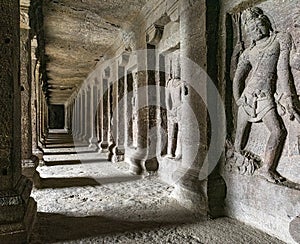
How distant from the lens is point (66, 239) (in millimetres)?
2764

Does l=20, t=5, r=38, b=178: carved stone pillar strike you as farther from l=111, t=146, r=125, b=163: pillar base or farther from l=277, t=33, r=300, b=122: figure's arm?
l=277, t=33, r=300, b=122: figure's arm

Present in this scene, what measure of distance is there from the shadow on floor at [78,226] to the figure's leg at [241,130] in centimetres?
105

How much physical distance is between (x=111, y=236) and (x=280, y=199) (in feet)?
5.42

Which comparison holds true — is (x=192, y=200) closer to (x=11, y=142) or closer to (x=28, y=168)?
(x=11, y=142)

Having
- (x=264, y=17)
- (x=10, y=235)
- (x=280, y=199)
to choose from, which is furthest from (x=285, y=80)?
(x=10, y=235)

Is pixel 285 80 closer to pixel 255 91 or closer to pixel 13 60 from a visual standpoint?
pixel 255 91

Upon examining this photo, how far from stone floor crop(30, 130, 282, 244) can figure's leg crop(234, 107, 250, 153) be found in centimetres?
86

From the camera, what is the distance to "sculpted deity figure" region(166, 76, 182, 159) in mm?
5255

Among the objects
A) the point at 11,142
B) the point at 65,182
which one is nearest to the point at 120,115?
the point at 65,182

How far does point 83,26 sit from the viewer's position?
275 inches

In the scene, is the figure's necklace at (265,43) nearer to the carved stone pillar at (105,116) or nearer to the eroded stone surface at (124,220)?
the eroded stone surface at (124,220)

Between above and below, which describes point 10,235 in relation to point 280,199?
below

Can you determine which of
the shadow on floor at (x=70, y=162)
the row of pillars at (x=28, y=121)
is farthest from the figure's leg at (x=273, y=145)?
the shadow on floor at (x=70, y=162)

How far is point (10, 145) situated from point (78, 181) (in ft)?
10.2
